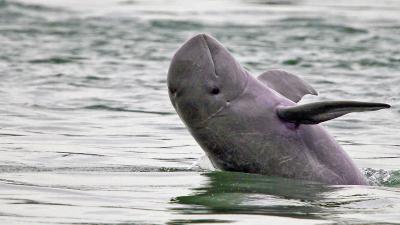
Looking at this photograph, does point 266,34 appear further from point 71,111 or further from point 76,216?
point 76,216

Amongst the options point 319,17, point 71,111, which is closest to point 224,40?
point 319,17

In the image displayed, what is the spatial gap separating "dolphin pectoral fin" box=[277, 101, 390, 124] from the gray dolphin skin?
0.03 feet

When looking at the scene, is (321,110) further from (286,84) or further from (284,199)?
(286,84)

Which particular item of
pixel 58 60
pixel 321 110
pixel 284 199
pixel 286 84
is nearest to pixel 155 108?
pixel 58 60

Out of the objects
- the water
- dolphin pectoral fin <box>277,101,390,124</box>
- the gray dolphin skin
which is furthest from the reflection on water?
dolphin pectoral fin <box>277,101,390,124</box>

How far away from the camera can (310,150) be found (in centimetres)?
919

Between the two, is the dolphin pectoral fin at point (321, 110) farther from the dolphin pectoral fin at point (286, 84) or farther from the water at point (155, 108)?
the dolphin pectoral fin at point (286, 84)

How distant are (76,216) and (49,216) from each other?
0.17 m

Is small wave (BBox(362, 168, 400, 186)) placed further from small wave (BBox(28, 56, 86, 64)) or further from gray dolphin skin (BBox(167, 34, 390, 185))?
small wave (BBox(28, 56, 86, 64))

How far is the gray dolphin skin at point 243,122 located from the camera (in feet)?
29.2

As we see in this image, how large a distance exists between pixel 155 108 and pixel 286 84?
5270 millimetres

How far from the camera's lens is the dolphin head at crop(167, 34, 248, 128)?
8.88 m

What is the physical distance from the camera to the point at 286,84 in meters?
9.79

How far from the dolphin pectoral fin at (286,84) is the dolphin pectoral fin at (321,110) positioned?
2.26 feet
